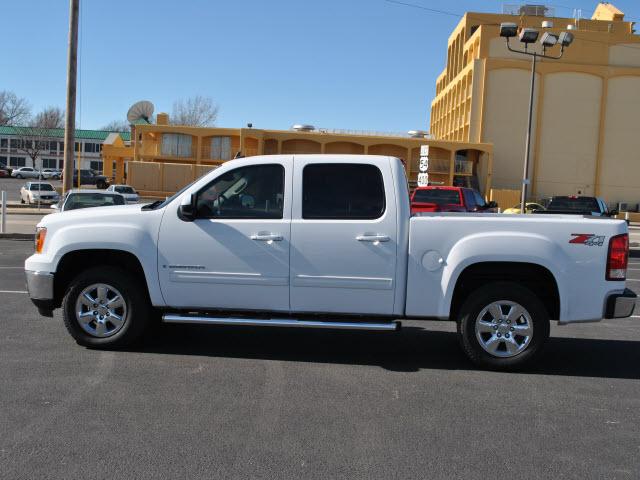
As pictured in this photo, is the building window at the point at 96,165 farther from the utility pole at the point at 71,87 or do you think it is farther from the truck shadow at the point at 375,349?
the truck shadow at the point at 375,349

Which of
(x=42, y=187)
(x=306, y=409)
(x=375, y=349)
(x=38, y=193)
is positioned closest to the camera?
(x=306, y=409)

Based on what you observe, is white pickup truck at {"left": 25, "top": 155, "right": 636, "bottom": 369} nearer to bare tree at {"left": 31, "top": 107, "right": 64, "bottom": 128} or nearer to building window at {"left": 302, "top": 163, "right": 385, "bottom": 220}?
building window at {"left": 302, "top": 163, "right": 385, "bottom": 220}

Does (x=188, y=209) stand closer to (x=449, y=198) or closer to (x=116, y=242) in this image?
(x=116, y=242)

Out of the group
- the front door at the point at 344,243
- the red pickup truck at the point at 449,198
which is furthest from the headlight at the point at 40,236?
the red pickup truck at the point at 449,198

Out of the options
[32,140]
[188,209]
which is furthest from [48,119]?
[188,209]

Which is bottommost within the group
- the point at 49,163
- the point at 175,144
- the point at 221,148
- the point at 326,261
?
the point at 326,261

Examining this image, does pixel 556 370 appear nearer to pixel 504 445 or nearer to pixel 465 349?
pixel 465 349

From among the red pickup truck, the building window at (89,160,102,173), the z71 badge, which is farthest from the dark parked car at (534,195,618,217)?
the building window at (89,160,102,173)

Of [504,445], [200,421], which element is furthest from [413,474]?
[200,421]

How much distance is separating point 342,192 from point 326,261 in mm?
702

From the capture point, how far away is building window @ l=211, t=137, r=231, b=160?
50.4 meters

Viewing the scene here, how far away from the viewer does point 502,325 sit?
643cm

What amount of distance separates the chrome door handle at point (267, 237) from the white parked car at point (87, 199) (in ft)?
36.7

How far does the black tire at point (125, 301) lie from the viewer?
6793 mm
